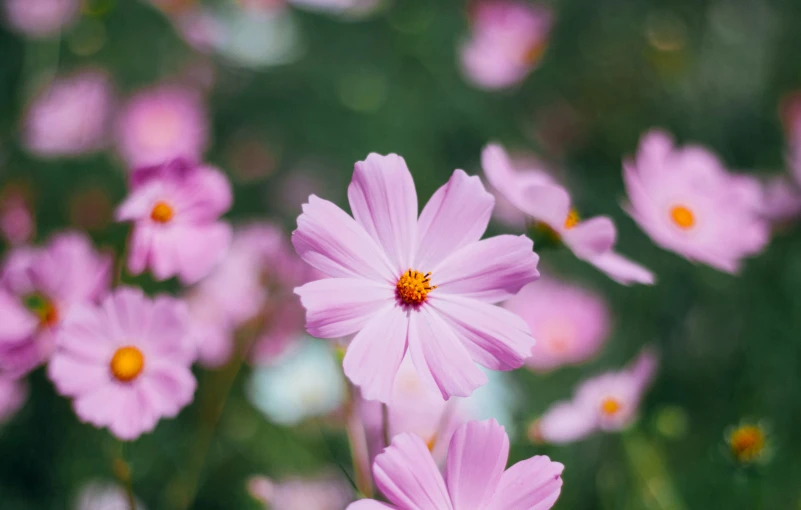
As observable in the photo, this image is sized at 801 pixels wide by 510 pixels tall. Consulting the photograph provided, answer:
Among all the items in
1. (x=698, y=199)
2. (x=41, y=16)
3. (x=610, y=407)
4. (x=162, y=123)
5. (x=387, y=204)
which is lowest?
(x=162, y=123)

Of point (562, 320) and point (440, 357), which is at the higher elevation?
point (440, 357)

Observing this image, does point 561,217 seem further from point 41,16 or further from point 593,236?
point 41,16

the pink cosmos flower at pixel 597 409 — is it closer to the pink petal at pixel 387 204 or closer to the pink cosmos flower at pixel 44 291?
the pink petal at pixel 387 204

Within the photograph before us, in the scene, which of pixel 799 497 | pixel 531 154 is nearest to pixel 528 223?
pixel 799 497

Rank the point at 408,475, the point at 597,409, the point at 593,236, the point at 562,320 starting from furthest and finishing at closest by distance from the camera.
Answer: the point at 562,320 < the point at 597,409 < the point at 593,236 < the point at 408,475

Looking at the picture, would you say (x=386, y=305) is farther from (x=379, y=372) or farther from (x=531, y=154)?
(x=531, y=154)

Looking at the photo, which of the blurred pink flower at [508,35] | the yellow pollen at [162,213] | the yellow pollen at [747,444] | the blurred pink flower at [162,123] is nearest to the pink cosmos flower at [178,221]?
the yellow pollen at [162,213]

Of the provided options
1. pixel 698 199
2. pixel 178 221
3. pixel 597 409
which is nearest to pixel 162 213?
pixel 178 221

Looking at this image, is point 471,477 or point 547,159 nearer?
point 471,477

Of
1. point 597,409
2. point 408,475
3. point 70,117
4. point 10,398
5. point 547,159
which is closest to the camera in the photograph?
point 408,475
